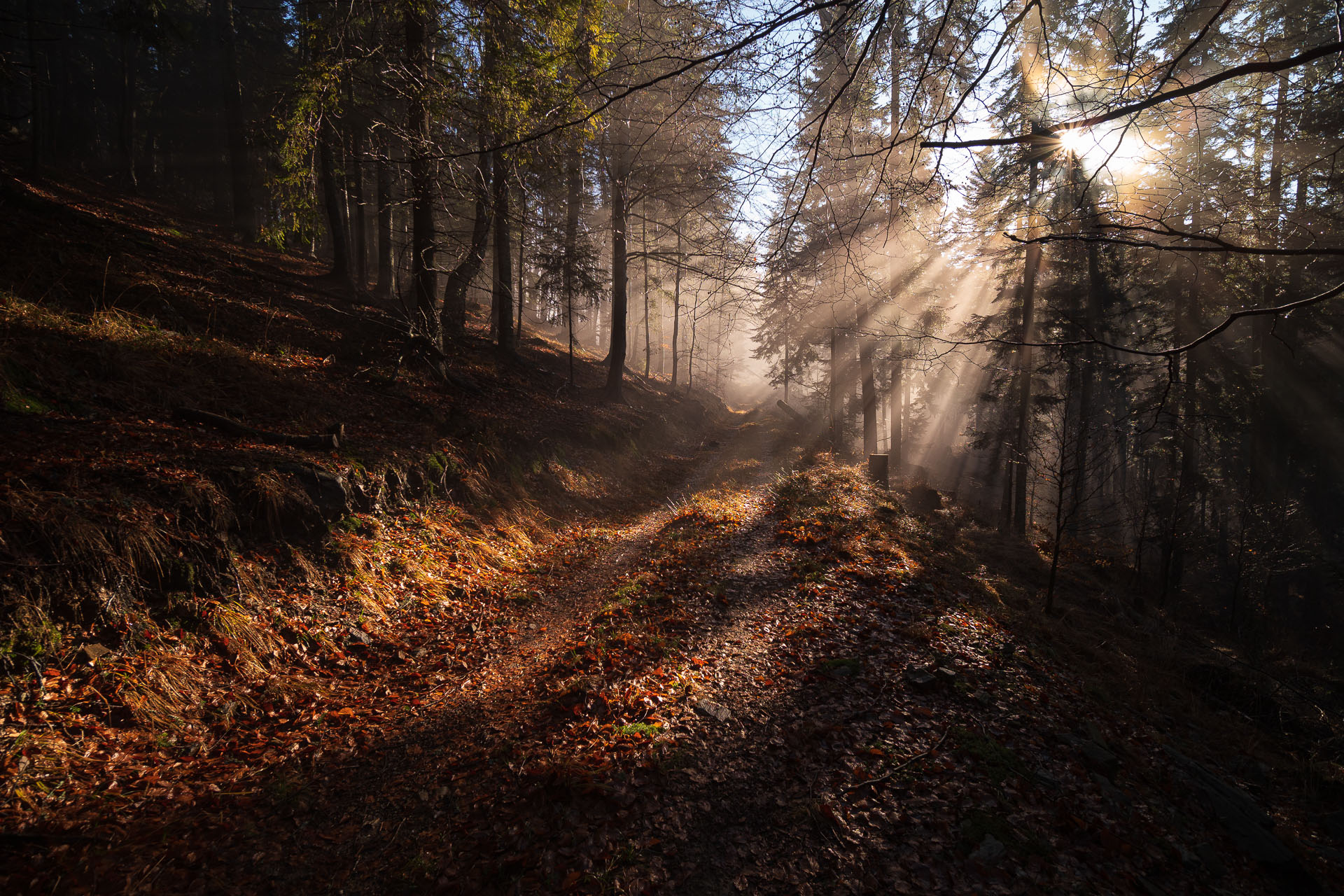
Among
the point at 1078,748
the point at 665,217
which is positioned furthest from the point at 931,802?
the point at 665,217

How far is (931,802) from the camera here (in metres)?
3.28

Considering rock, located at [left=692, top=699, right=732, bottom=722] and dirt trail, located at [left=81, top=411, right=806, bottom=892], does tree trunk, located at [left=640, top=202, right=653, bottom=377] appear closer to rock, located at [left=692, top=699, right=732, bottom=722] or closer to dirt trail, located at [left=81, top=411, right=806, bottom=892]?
dirt trail, located at [left=81, top=411, right=806, bottom=892]

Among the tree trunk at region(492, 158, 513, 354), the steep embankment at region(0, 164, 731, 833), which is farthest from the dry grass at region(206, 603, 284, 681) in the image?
the tree trunk at region(492, 158, 513, 354)

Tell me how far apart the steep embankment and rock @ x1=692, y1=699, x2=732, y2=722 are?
3.19m

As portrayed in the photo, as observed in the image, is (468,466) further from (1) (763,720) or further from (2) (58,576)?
(1) (763,720)

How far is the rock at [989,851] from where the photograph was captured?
2912 millimetres

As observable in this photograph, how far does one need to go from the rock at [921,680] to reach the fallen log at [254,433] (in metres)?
7.38

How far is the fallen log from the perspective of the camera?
19.1 ft

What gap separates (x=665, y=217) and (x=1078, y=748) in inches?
781

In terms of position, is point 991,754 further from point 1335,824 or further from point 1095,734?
point 1335,824

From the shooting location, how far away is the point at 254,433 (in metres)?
6.00

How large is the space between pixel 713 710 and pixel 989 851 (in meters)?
1.97

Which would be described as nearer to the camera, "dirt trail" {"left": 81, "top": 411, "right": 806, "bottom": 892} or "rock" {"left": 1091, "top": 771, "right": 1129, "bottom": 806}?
"dirt trail" {"left": 81, "top": 411, "right": 806, "bottom": 892}

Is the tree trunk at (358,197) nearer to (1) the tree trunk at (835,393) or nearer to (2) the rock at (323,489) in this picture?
(2) the rock at (323,489)
